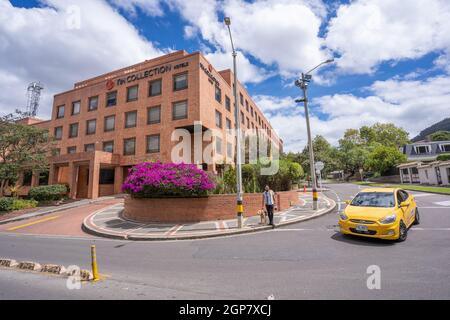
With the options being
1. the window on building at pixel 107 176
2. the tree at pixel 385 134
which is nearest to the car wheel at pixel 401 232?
the window on building at pixel 107 176

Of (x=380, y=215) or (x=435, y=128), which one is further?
(x=435, y=128)

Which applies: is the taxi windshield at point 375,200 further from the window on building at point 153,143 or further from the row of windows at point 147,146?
the window on building at point 153,143

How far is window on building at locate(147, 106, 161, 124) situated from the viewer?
23.1 m

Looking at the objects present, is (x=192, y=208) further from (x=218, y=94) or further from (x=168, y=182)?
(x=218, y=94)

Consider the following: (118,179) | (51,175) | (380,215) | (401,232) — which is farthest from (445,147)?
(51,175)

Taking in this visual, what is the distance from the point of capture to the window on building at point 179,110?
→ 21641 mm

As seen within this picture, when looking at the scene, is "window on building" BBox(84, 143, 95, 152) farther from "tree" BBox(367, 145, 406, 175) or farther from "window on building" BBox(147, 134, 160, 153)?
"tree" BBox(367, 145, 406, 175)

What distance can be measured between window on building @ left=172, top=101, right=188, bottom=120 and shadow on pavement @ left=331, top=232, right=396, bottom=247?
57.1 feet

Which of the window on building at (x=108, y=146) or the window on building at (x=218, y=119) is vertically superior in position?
the window on building at (x=218, y=119)

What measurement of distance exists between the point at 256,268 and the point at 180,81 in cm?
2096

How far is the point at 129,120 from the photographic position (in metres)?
24.6

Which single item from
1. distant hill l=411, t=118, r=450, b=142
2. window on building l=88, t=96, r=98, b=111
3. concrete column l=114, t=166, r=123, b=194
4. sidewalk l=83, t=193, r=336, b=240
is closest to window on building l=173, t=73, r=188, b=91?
concrete column l=114, t=166, r=123, b=194

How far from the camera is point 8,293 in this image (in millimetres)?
4324
